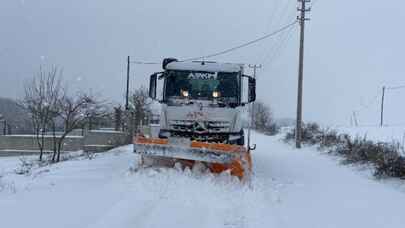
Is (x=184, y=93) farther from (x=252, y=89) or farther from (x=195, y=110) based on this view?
(x=252, y=89)

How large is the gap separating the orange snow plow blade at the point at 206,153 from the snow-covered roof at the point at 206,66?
2637 mm

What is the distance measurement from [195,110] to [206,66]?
1.43 metres

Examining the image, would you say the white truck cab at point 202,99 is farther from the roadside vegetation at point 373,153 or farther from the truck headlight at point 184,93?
the roadside vegetation at point 373,153

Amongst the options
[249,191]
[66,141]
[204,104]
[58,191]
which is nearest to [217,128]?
[204,104]

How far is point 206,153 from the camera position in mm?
8859

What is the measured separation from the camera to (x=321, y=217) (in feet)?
21.5

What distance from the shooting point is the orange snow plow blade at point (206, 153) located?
8.78 metres

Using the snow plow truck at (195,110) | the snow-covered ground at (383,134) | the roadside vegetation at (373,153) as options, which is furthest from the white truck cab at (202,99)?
the snow-covered ground at (383,134)

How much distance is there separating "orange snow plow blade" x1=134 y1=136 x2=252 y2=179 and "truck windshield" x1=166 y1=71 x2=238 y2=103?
2.07m

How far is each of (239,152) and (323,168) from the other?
16.9ft

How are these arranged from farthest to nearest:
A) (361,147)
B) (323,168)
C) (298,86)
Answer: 1. (298,86)
2. (361,147)
3. (323,168)

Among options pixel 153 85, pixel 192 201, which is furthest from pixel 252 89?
pixel 192 201

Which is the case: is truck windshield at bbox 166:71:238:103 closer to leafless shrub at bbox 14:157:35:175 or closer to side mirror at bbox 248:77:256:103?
side mirror at bbox 248:77:256:103

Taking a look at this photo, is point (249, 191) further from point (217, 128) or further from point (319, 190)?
point (217, 128)
